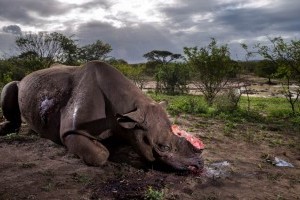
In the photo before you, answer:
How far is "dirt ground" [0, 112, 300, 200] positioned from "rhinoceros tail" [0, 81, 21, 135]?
315 millimetres

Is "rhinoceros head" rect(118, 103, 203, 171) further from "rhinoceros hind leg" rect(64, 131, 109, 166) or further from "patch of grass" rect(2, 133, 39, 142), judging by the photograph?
"patch of grass" rect(2, 133, 39, 142)

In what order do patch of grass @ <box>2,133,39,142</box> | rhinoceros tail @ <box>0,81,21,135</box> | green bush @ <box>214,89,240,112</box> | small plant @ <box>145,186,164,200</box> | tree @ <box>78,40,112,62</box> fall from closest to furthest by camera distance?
small plant @ <box>145,186,164,200</box>, patch of grass @ <box>2,133,39,142</box>, rhinoceros tail @ <box>0,81,21,135</box>, green bush @ <box>214,89,240,112</box>, tree @ <box>78,40,112,62</box>

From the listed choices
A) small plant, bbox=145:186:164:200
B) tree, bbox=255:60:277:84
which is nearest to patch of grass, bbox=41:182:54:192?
small plant, bbox=145:186:164:200

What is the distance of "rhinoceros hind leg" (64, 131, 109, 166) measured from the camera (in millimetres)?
5758

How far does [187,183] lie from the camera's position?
551 cm

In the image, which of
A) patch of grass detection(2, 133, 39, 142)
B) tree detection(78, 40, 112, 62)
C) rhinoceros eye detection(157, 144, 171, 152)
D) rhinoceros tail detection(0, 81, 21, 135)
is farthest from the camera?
tree detection(78, 40, 112, 62)

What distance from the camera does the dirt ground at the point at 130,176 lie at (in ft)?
16.3

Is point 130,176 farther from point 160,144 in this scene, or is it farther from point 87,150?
point 87,150

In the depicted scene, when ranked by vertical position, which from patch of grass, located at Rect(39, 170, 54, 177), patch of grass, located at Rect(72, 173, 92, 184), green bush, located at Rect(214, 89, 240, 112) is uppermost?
patch of grass, located at Rect(39, 170, 54, 177)

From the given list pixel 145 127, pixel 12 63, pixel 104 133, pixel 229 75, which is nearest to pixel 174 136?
pixel 145 127

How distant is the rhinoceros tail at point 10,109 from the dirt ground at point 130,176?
315 millimetres

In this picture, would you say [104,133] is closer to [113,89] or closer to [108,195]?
[113,89]

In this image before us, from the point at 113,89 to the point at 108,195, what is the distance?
6.25 feet

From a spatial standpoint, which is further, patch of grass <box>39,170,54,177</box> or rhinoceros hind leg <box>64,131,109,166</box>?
rhinoceros hind leg <box>64,131,109,166</box>
